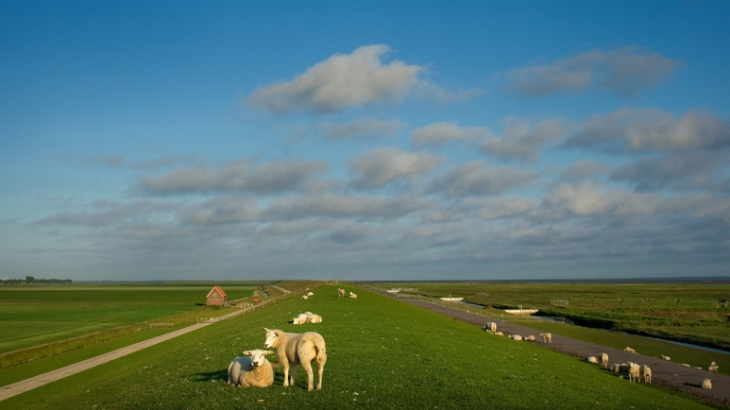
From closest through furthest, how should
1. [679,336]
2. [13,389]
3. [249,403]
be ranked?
1. [249,403]
2. [13,389]
3. [679,336]

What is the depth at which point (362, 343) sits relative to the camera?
24266mm

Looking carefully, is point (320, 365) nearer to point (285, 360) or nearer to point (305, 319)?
point (285, 360)

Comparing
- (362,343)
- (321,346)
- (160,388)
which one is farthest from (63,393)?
(321,346)

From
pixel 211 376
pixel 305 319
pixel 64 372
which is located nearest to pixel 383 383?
pixel 211 376

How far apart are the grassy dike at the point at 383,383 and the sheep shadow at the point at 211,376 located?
60mm

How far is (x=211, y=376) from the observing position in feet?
60.0

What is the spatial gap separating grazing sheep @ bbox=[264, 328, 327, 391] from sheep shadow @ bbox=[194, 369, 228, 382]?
3.07 meters

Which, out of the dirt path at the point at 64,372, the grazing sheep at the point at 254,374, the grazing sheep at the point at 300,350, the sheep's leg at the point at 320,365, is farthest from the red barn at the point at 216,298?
the sheep's leg at the point at 320,365

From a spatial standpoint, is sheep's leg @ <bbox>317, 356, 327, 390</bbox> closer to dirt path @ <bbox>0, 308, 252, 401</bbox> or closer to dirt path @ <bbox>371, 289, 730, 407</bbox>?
dirt path @ <bbox>0, 308, 252, 401</bbox>

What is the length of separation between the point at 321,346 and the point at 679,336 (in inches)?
2083

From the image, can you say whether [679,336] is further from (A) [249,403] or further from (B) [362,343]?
(A) [249,403]

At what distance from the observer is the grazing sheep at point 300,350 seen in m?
14.9

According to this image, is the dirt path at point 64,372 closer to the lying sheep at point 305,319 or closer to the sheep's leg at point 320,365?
the lying sheep at point 305,319

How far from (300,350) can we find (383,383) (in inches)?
136
